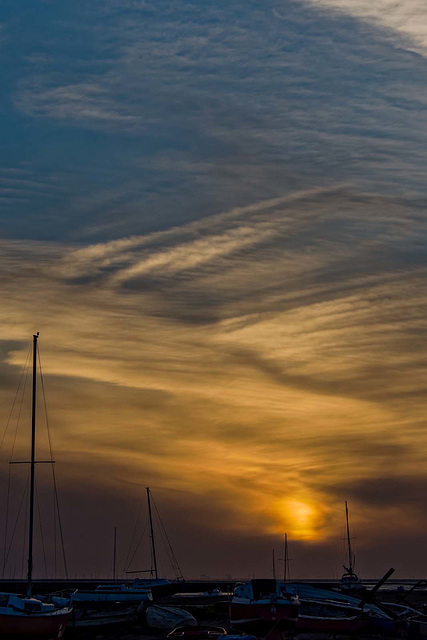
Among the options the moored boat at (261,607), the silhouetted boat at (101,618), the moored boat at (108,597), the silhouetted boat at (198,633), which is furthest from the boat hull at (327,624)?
the moored boat at (108,597)

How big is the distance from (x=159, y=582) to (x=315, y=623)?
2159 inches

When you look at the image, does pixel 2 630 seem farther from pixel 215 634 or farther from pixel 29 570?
pixel 215 634

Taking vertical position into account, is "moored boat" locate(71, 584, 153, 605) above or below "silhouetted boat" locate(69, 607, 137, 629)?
above

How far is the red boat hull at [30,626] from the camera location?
197 feet

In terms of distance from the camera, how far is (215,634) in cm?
5772

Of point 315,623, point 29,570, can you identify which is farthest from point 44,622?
point 315,623

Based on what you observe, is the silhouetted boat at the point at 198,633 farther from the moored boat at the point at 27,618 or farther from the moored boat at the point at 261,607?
the moored boat at the point at 27,618

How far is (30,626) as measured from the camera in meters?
61.5

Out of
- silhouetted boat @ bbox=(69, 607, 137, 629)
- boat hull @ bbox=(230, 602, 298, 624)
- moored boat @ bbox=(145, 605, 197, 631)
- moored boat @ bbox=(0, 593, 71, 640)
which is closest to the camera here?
moored boat @ bbox=(0, 593, 71, 640)

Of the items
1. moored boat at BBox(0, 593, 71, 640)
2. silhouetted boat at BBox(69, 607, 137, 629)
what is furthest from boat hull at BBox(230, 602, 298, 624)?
moored boat at BBox(0, 593, 71, 640)

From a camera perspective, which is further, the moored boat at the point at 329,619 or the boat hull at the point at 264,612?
the moored boat at the point at 329,619

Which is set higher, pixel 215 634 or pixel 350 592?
pixel 350 592

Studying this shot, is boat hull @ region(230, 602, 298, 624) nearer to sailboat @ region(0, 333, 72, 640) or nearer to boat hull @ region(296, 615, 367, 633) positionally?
boat hull @ region(296, 615, 367, 633)

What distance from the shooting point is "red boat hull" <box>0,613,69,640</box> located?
6016 centimetres
